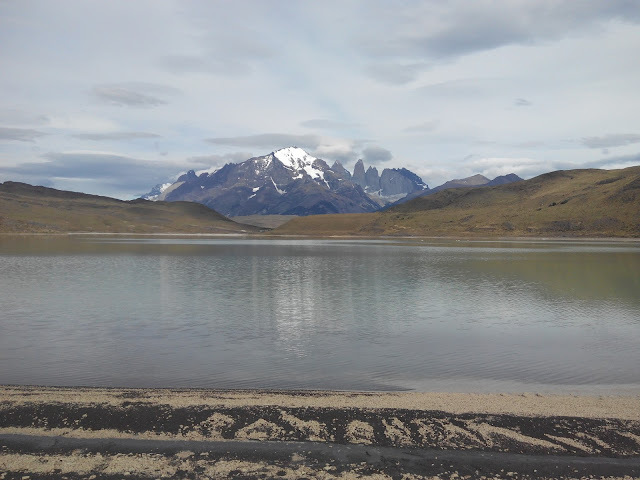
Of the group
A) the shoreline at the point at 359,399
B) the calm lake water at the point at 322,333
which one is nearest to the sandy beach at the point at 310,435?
the shoreline at the point at 359,399

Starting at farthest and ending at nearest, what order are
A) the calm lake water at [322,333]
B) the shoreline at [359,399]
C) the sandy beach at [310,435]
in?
the calm lake water at [322,333] < the shoreline at [359,399] < the sandy beach at [310,435]

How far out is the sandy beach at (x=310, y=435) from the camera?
1277 cm

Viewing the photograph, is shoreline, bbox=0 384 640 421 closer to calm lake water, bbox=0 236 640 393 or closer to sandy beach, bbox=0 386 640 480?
sandy beach, bbox=0 386 640 480

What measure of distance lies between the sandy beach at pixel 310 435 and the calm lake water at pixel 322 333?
10.4 ft

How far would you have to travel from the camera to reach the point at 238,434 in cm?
1473

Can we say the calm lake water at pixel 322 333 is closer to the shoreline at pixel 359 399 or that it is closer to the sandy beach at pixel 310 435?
the shoreline at pixel 359 399

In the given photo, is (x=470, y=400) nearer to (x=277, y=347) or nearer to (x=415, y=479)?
(x=415, y=479)

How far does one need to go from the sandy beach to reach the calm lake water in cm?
316

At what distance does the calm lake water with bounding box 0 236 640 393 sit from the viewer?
2194 centimetres

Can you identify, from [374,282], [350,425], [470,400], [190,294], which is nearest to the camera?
[350,425]

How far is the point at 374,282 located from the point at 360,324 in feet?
78.2

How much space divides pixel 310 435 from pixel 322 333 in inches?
644

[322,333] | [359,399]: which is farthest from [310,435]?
[322,333]

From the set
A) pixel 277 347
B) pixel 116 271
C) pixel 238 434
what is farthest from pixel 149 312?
pixel 116 271
